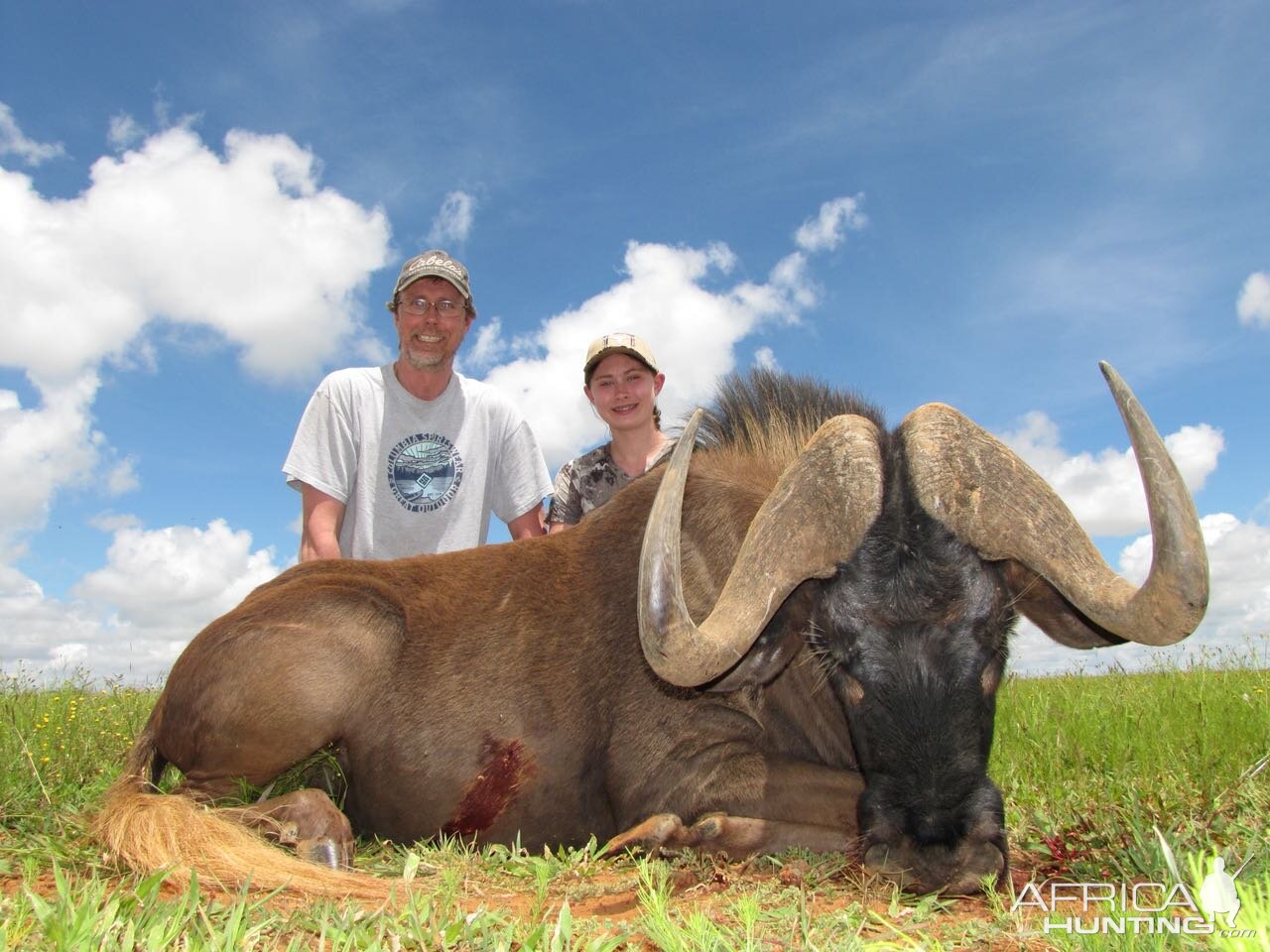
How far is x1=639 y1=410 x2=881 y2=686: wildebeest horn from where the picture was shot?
3.47 meters

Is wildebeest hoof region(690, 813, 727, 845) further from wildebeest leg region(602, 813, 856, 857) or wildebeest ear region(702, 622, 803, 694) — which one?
wildebeest ear region(702, 622, 803, 694)

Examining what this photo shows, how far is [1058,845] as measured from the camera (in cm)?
363

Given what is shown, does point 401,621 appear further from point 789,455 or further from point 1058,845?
point 1058,845

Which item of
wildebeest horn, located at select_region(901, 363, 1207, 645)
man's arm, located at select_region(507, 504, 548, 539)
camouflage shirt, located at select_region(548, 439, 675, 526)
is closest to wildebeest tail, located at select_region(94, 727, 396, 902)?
wildebeest horn, located at select_region(901, 363, 1207, 645)

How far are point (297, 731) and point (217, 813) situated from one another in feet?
1.64

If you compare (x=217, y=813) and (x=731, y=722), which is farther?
(x=731, y=722)

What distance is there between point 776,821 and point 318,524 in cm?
440

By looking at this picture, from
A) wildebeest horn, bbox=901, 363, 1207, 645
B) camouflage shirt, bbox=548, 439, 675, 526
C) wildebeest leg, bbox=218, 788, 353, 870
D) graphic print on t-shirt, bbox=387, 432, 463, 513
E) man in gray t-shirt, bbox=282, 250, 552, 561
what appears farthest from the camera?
camouflage shirt, bbox=548, 439, 675, 526

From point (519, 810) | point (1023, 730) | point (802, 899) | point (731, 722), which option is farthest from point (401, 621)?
point (1023, 730)

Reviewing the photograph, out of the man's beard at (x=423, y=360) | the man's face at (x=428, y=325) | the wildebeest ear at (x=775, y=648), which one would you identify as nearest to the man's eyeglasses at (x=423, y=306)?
the man's face at (x=428, y=325)

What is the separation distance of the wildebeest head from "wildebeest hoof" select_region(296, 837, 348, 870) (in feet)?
4.85
